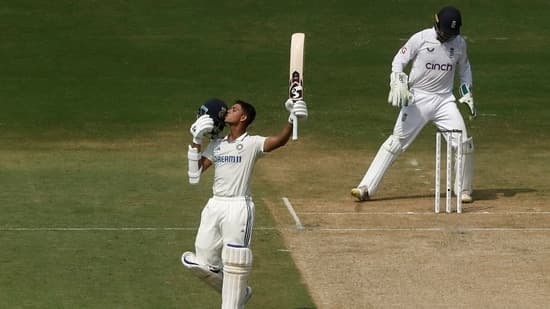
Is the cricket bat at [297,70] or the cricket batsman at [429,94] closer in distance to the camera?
the cricket bat at [297,70]

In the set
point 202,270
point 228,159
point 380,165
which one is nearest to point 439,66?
point 380,165

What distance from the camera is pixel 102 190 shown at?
57.6 ft

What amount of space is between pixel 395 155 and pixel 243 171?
5.42 metres

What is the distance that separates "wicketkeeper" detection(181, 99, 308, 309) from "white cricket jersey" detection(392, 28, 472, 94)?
196 inches

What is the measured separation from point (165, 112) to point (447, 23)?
7693mm

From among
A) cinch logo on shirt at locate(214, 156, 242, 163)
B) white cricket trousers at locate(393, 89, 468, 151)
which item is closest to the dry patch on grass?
white cricket trousers at locate(393, 89, 468, 151)

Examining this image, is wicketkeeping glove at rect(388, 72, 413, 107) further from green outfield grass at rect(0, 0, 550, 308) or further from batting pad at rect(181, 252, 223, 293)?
batting pad at rect(181, 252, 223, 293)

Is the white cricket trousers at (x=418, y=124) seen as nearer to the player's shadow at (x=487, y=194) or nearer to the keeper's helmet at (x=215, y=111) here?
the player's shadow at (x=487, y=194)

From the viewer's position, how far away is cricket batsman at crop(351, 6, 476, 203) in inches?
671

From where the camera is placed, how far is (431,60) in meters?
17.1

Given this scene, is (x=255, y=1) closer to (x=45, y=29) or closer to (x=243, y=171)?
(x=45, y=29)

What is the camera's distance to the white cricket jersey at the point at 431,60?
56.0ft

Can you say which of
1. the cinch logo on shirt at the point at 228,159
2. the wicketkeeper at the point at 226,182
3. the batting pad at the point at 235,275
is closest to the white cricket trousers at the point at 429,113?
the wicketkeeper at the point at 226,182

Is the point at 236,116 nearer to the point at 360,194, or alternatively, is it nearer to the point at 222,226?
the point at 222,226
